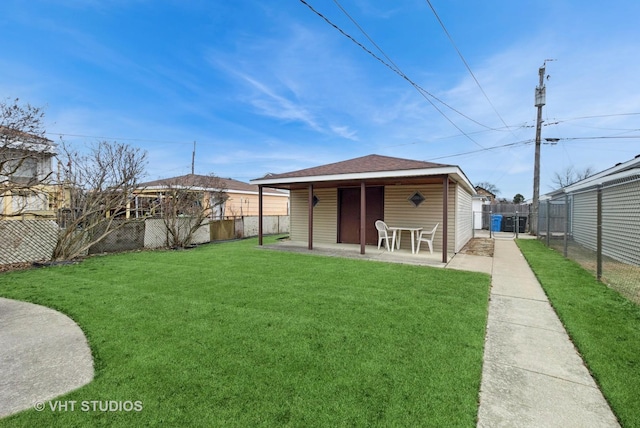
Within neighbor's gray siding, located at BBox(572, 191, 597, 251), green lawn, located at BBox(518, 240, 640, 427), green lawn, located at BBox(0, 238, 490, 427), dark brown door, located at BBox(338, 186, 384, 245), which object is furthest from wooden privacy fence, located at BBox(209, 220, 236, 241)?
neighbor's gray siding, located at BBox(572, 191, 597, 251)

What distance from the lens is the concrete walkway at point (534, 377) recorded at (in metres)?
1.96

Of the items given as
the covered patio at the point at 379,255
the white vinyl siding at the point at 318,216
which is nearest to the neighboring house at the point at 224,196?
the white vinyl siding at the point at 318,216

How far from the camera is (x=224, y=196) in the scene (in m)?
15.2

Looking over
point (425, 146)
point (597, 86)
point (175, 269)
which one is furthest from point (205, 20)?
point (425, 146)

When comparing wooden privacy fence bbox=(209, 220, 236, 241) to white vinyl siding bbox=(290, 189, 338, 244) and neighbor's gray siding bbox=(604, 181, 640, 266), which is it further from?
neighbor's gray siding bbox=(604, 181, 640, 266)

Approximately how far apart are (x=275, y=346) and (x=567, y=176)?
45.8 metres

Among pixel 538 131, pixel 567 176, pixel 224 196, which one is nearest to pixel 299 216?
pixel 224 196

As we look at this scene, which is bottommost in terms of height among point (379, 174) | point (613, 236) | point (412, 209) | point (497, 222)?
point (613, 236)

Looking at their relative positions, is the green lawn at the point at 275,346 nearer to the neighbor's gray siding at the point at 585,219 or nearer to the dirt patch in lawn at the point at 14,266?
the dirt patch in lawn at the point at 14,266

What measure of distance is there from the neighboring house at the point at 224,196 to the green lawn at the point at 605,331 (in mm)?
10616

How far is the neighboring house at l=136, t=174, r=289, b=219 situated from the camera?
11.8 meters

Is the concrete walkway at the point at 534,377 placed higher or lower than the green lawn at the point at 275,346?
lower

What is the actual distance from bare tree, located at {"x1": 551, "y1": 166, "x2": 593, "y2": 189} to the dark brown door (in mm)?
36636

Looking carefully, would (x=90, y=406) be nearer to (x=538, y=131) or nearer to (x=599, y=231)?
(x=599, y=231)
